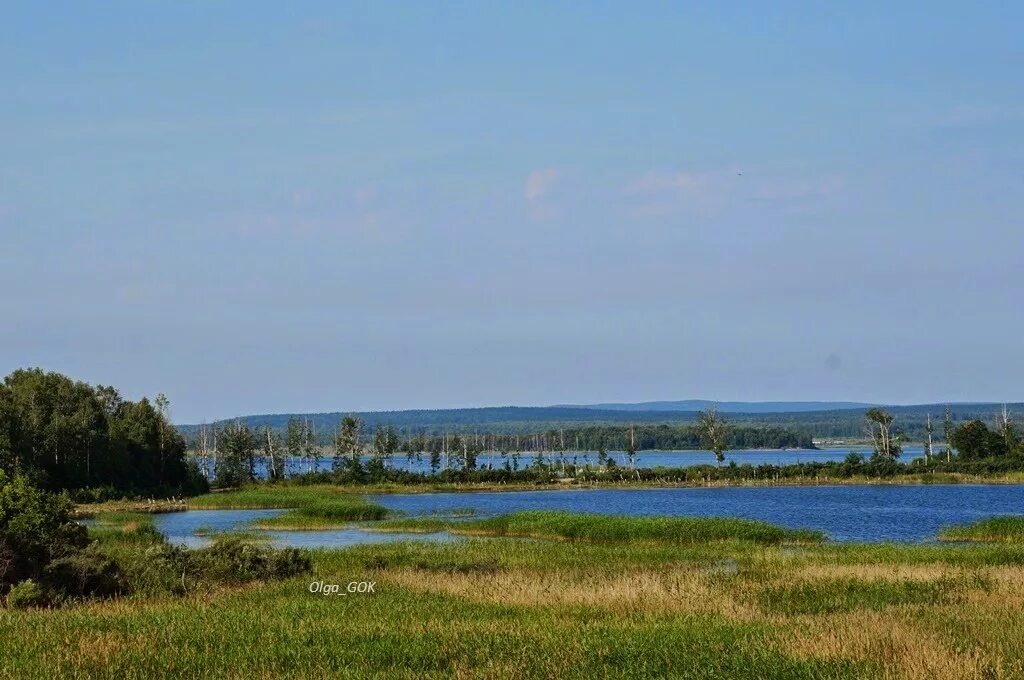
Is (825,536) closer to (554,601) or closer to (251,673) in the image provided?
(554,601)

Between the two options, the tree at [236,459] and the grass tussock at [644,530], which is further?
the tree at [236,459]

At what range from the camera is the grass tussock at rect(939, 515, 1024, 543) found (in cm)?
4794

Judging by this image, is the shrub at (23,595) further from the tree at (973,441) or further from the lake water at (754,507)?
the tree at (973,441)

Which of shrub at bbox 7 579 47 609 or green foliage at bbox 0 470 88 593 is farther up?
green foliage at bbox 0 470 88 593

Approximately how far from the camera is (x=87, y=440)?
100 meters

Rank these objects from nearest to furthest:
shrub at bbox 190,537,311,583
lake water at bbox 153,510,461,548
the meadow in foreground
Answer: the meadow in foreground → shrub at bbox 190,537,311,583 → lake water at bbox 153,510,461,548

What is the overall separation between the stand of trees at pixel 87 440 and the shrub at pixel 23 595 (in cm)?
6015

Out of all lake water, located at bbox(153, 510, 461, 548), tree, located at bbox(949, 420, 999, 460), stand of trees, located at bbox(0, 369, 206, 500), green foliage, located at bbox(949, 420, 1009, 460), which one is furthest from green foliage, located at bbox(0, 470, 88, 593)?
tree, located at bbox(949, 420, 999, 460)

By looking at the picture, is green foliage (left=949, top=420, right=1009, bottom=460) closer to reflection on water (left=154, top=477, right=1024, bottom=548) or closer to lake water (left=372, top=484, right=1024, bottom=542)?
reflection on water (left=154, top=477, right=1024, bottom=548)

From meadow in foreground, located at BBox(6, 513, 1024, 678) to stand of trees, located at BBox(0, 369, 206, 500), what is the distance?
62671 millimetres

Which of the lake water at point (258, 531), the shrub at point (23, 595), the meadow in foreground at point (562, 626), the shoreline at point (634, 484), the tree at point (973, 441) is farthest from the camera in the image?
the tree at point (973, 441)

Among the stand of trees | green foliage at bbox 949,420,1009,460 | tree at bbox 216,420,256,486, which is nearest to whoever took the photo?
the stand of trees

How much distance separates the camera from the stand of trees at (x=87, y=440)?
94812mm

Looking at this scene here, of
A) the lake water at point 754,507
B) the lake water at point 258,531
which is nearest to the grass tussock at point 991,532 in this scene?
the lake water at point 754,507
